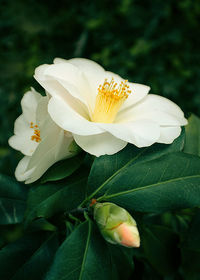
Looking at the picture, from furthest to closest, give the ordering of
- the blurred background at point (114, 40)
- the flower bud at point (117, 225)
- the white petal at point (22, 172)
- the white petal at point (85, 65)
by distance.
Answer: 1. the blurred background at point (114, 40)
2. the white petal at point (85, 65)
3. the white petal at point (22, 172)
4. the flower bud at point (117, 225)

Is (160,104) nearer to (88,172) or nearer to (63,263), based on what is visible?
(88,172)

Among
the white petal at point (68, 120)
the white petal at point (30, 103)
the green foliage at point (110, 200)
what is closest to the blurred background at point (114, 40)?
the green foliage at point (110, 200)

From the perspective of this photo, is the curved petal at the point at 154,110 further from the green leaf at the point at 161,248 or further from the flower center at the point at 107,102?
the green leaf at the point at 161,248

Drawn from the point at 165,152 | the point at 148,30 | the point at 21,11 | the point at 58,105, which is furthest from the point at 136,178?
the point at 21,11

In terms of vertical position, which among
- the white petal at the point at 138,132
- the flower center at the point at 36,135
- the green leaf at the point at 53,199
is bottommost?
the green leaf at the point at 53,199

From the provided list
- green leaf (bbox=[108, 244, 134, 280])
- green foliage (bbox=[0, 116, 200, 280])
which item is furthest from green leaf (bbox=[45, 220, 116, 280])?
green leaf (bbox=[108, 244, 134, 280])

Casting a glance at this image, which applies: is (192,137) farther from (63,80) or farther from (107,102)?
(63,80)

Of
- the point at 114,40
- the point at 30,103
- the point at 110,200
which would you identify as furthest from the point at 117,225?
the point at 114,40
